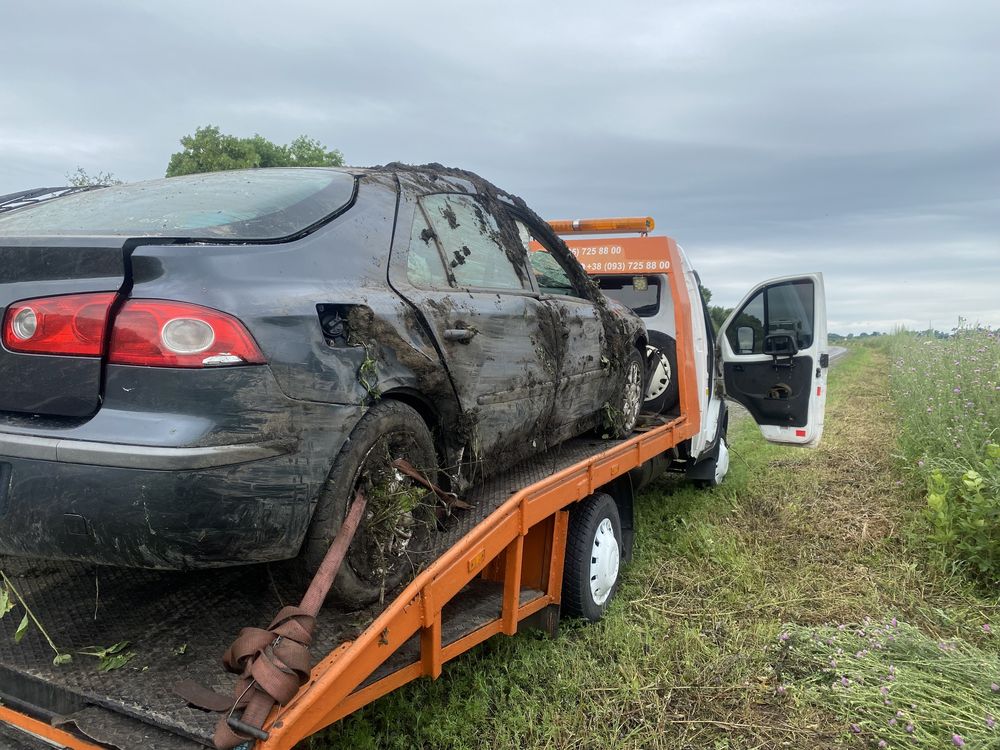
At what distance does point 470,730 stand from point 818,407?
4.42 m

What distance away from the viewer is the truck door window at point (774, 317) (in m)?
5.98

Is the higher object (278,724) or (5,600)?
(5,600)

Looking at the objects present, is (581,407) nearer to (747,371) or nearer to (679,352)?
(679,352)

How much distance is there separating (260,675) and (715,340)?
5.31 meters

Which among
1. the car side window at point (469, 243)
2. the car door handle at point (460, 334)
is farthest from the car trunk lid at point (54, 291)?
the car side window at point (469, 243)

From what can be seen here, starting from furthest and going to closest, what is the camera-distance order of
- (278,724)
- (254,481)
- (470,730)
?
(470,730), (254,481), (278,724)

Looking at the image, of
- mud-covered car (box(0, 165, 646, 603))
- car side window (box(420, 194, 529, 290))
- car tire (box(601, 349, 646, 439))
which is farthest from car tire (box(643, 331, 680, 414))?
mud-covered car (box(0, 165, 646, 603))

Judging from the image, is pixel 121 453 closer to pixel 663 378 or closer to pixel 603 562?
pixel 603 562

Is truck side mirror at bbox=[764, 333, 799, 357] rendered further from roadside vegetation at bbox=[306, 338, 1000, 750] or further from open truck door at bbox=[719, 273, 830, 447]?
roadside vegetation at bbox=[306, 338, 1000, 750]

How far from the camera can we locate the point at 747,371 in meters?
6.33

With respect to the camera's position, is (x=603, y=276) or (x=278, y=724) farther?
(x=603, y=276)

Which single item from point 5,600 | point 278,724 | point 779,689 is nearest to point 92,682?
point 5,600

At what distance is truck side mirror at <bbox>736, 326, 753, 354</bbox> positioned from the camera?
6320 mm

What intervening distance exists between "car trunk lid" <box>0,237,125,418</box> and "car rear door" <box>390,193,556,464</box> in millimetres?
924
